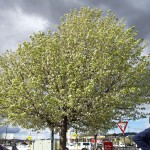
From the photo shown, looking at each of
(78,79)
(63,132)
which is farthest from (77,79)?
(63,132)

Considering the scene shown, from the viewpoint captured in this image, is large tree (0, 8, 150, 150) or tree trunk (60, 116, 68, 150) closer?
large tree (0, 8, 150, 150)

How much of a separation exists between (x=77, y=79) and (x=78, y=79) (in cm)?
7

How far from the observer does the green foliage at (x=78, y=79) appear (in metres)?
20.4

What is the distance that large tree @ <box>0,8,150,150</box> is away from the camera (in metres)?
20.4

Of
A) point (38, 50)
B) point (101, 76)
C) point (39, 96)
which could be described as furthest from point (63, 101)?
point (38, 50)

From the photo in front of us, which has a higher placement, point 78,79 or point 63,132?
point 78,79

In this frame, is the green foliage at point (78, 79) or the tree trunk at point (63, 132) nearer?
the green foliage at point (78, 79)

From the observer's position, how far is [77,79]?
20.4 m

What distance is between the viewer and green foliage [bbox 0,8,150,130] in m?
20.4

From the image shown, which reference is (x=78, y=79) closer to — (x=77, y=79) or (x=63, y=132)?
(x=77, y=79)

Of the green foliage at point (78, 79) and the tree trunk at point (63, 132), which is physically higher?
the green foliage at point (78, 79)

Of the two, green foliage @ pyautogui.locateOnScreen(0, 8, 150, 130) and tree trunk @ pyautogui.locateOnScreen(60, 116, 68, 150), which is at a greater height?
green foliage @ pyautogui.locateOnScreen(0, 8, 150, 130)

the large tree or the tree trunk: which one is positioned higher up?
the large tree

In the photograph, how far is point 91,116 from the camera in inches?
853
